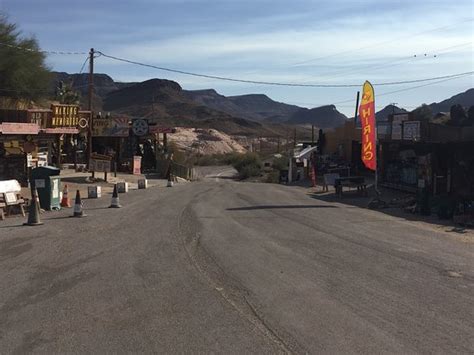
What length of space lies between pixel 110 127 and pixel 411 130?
99.3 ft

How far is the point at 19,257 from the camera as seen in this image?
11.5 m

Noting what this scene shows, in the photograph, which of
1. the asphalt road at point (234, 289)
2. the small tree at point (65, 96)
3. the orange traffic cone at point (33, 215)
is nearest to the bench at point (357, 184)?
the asphalt road at point (234, 289)

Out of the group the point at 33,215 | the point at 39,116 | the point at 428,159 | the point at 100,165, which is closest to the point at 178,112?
the point at 39,116

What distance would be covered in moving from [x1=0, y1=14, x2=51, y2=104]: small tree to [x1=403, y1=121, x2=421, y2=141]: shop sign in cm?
3366

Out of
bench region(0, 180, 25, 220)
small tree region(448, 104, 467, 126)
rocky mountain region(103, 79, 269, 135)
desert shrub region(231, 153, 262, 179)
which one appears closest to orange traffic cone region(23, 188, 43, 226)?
bench region(0, 180, 25, 220)

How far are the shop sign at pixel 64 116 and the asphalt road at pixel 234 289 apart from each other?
72.6ft

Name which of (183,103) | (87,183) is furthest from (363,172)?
(183,103)

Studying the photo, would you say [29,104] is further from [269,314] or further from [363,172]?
[269,314]

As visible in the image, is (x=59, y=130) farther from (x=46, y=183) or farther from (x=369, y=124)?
(x=369, y=124)

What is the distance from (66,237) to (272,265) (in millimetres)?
5943

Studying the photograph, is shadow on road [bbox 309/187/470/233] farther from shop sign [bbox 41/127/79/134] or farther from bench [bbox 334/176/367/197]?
shop sign [bbox 41/127/79/134]

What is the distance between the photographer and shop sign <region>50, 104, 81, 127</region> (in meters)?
37.0

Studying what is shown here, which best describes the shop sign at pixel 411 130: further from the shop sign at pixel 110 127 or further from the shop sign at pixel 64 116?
the shop sign at pixel 110 127

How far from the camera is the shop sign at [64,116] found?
122 feet
